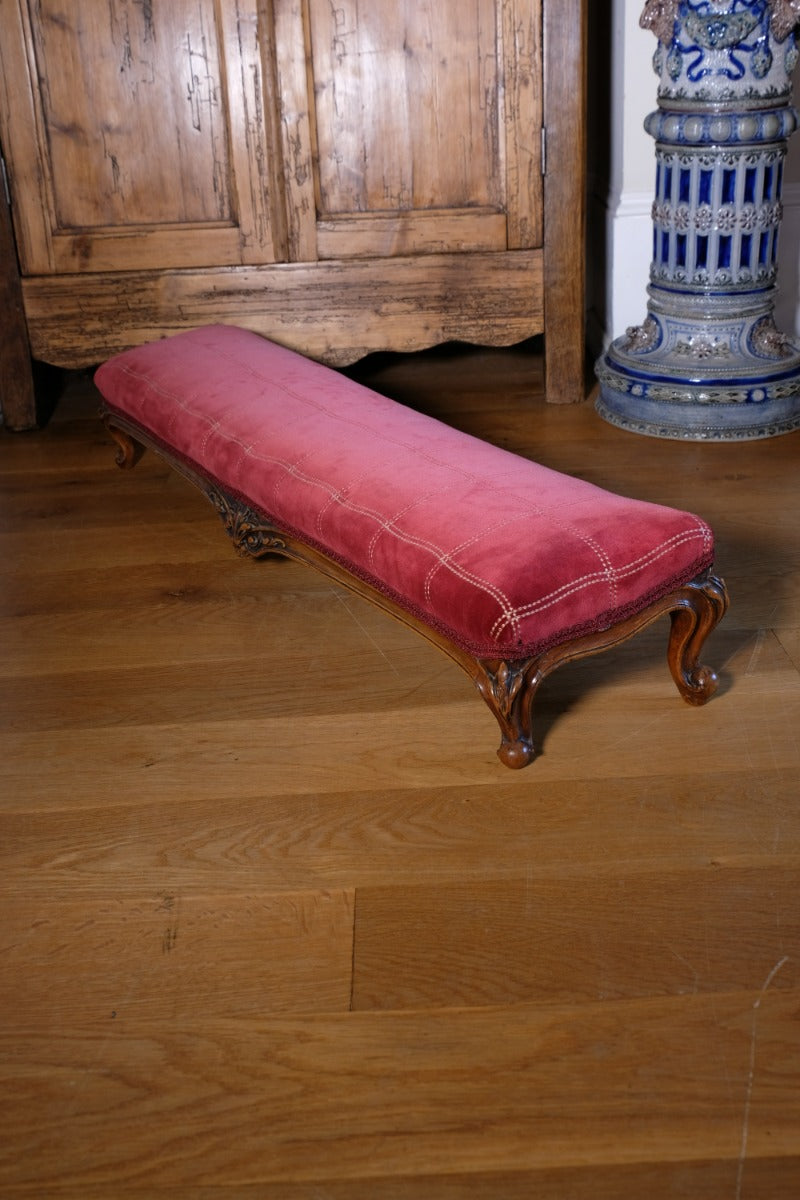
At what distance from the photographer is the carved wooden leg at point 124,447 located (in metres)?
2.84

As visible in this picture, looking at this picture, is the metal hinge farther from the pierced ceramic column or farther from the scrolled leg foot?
the scrolled leg foot

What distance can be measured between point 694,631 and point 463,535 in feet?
1.25

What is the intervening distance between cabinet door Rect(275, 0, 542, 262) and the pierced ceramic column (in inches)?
13.4

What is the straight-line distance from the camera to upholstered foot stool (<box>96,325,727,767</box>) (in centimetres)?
159

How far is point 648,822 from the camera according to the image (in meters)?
1.55

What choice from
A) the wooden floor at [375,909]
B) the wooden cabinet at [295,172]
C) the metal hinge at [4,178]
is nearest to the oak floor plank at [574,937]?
the wooden floor at [375,909]

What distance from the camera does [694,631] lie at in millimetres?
1774

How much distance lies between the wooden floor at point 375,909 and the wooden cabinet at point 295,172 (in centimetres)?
105

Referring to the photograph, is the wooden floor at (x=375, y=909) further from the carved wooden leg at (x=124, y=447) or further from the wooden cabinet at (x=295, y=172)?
the wooden cabinet at (x=295, y=172)

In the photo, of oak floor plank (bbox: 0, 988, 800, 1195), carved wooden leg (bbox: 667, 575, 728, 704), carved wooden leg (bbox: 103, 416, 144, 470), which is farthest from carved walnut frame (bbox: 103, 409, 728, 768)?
carved wooden leg (bbox: 103, 416, 144, 470)

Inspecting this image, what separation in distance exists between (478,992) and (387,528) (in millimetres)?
709

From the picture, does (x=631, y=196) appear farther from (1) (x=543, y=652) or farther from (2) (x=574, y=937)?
(2) (x=574, y=937)

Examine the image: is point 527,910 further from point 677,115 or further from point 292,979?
point 677,115

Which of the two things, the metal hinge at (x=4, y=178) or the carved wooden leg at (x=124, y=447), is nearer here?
the carved wooden leg at (x=124, y=447)
